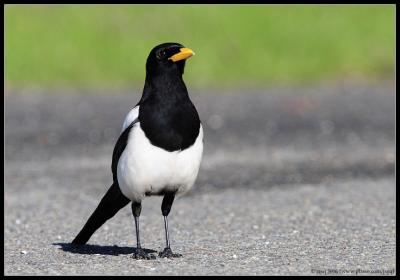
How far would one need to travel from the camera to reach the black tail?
26.4ft

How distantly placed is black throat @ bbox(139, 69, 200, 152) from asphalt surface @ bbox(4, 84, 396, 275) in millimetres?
883

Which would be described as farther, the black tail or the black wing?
the black tail

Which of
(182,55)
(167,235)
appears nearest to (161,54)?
(182,55)

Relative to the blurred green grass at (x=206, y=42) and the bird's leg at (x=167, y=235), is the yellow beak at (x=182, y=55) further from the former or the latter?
the blurred green grass at (x=206, y=42)

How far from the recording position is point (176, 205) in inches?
427

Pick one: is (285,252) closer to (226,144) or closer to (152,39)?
(226,144)

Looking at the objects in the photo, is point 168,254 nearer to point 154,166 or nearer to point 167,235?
point 167,235

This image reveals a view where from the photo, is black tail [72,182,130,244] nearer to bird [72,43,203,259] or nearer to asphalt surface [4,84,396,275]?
asphalt surface [4,84,396,275]

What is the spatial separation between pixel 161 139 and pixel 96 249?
1467 millimetres

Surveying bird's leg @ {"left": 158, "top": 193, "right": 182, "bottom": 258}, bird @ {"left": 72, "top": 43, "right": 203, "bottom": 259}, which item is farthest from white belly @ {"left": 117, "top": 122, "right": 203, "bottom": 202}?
bird's leg @ {"left": 158, "top": 193, "right": 182, "bottom": 258}

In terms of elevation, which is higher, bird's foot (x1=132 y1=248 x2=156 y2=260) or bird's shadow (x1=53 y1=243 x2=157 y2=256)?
bird's foot (x1=132 y1=248 x2=156 y2=260)

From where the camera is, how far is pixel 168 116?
7.31 metres
